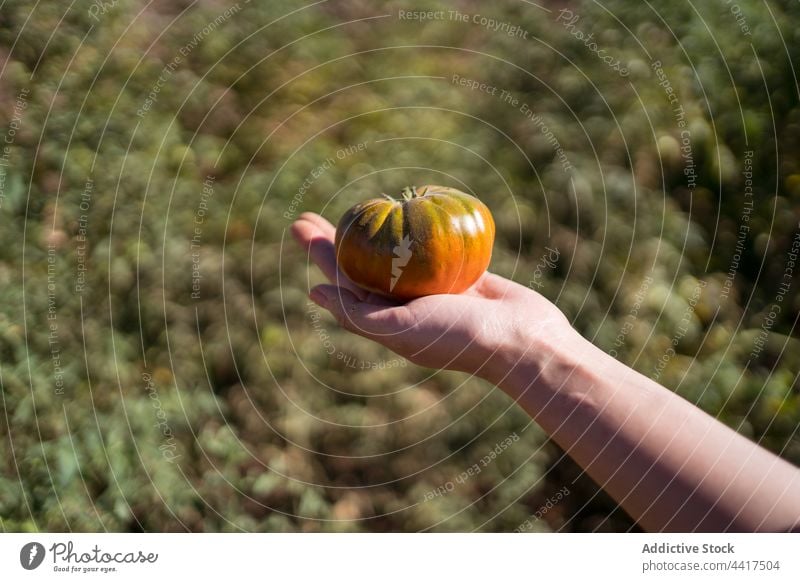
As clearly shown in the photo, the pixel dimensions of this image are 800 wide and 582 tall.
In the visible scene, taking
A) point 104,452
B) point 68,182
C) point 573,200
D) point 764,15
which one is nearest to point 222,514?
point 104,452

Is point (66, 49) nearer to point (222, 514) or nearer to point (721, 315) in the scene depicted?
point (222, 514)

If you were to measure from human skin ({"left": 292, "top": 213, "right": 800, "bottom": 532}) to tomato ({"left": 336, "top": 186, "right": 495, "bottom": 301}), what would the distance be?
58mm

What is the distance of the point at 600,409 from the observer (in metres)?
1.76

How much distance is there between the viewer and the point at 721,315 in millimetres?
2691

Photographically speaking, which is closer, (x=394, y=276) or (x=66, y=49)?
(x=394, y=276)

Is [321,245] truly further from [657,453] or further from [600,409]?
[657,453]

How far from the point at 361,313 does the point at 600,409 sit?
0.64m

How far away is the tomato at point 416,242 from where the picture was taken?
195 centimetres

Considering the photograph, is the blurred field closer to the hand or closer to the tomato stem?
the hand

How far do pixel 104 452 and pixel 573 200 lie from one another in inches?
70.0

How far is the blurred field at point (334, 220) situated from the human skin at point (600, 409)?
25.8 inches
